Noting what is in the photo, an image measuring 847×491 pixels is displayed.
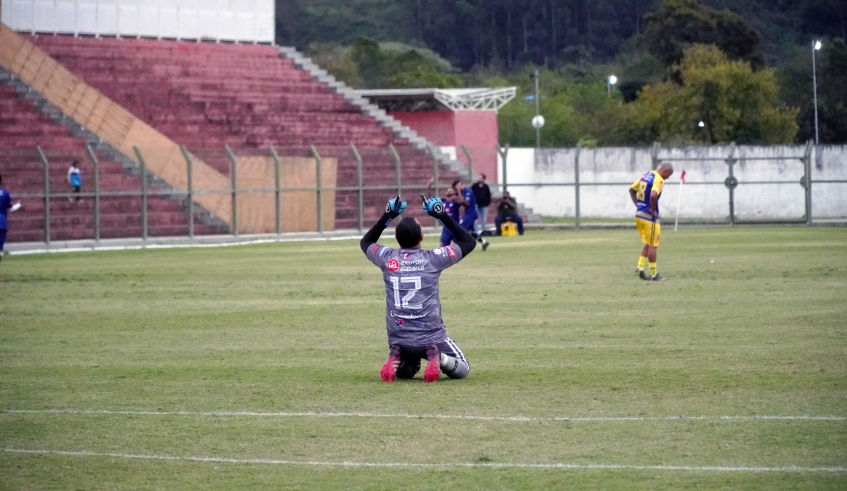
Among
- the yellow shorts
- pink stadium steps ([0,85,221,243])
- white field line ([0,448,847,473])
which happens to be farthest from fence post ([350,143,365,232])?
white field line ([0,448,847,473])

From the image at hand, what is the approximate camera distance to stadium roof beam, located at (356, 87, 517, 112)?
57.4 meters

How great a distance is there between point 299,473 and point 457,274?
1628 cm

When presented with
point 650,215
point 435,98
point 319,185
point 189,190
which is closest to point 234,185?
point 189,190

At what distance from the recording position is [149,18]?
4781cm

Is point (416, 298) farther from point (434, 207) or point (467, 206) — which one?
point (467, 206)

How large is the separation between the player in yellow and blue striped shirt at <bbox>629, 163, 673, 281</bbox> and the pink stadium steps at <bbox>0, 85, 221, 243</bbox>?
17.8 metres

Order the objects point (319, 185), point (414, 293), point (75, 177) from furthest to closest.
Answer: point (319, 185)
point (75, 177)
point (414, 293)

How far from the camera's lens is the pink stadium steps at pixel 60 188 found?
34.3m

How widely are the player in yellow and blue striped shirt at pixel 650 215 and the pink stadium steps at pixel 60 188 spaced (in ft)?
58.4

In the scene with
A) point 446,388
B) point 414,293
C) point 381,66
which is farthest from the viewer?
point 381,66

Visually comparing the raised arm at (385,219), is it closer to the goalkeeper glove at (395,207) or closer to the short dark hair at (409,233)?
the goalkeeper glove at (395,207)

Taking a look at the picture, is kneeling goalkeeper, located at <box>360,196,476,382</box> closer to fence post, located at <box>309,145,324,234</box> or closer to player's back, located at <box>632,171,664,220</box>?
player's back, located at <box>632,171,664,220</box>

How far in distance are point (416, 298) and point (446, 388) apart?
30.3 inches

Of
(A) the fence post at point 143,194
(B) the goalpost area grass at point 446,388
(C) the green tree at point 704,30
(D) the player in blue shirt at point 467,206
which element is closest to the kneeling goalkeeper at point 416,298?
(B) the goalpost area grass at point 446,388
